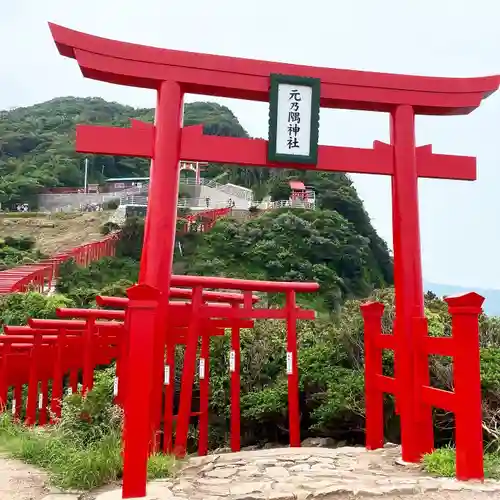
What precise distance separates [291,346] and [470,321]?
3658 mm

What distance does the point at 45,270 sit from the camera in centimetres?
2442

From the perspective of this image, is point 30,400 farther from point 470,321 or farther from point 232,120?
point 232,120

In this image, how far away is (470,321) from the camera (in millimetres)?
4582

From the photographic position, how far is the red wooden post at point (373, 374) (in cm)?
626

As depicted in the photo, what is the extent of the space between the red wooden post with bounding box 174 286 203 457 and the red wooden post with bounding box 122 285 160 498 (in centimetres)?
272

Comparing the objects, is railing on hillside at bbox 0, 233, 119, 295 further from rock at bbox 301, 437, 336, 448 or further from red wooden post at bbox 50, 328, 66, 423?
rock at bbox 301, 437, 336, 448

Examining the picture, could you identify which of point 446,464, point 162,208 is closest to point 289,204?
point 162,208

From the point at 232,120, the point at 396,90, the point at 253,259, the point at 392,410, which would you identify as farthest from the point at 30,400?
the point at 232,120

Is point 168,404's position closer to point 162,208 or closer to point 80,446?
point 80,446

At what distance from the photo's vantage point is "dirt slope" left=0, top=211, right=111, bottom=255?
3641cm

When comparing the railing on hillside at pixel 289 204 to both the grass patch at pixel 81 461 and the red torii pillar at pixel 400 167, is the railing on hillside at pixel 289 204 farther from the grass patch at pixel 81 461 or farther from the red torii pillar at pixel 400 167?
the grass patch at pixel 81 461

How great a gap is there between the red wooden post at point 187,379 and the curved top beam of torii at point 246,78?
2.88 m

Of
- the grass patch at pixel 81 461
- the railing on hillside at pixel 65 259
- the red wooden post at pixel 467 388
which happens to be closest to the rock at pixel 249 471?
the grass patch at pixel 81 461

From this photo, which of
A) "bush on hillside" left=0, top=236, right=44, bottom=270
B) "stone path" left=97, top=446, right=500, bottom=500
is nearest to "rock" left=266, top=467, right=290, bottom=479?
"stone path" left=97, top=446, right=500, bottom=500
